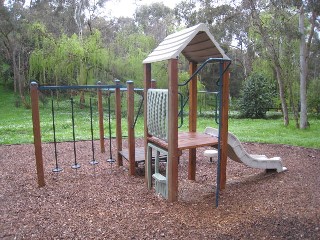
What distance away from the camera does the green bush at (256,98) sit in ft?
55.7

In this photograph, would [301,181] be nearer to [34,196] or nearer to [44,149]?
[34,196]

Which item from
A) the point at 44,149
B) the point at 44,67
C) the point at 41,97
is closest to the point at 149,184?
the point at 44,149

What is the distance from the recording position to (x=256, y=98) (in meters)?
17.1

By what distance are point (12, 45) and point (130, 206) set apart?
62.8 feet

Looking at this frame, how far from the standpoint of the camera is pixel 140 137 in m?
9.41

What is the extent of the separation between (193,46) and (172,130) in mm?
1434

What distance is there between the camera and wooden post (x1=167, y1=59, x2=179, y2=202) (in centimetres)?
396

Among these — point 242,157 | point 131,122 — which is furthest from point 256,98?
point 131,122

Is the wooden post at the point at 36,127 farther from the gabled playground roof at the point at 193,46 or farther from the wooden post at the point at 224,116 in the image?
the wooden post at the point at 224,116

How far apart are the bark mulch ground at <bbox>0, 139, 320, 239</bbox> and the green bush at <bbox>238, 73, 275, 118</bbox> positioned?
11111 mm

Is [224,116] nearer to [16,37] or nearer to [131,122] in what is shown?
[131,122]

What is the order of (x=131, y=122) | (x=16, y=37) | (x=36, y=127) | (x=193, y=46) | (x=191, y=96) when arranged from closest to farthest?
(x=193, y=46), (x=36, y=127), (x=191, y=96), (x=131, y=122), (x=16, y=37)

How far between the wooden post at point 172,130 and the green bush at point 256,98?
545 inches

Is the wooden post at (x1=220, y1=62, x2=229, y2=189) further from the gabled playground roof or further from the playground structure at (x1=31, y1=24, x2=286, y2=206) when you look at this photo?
the gabled playground roof
